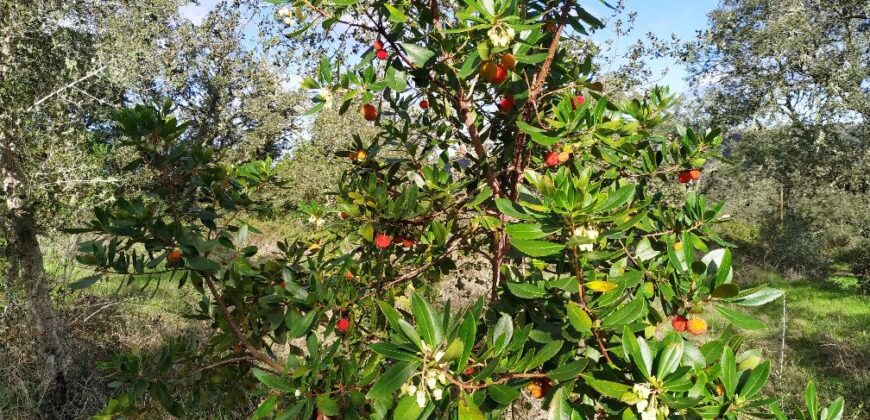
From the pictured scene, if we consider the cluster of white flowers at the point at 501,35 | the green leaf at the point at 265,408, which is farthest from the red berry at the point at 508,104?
the green leaf at the point at 265,408

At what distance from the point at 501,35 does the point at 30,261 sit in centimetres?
414

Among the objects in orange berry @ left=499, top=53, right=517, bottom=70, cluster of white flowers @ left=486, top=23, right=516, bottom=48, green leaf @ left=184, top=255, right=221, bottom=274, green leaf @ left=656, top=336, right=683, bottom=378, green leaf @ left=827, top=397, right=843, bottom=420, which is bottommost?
green leaf @ left=184, top=255, right=221, bottom=274

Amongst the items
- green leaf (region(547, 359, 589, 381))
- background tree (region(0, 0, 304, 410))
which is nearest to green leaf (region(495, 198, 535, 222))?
green leaf (region(547, 359, 589, 381))

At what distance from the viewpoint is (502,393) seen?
3.71 ft

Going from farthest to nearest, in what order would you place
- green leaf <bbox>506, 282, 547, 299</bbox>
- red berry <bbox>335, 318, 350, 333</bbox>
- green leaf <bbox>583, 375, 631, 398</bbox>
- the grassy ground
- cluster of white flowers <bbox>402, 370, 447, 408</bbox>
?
the grassy ground → red berry <bbox>335, 318, 350, 333</bbox> → green leaf <bbox>506, 282, 547, 299</bbox> → green leaf <bbox>583, 375, 631, 398</bbox> → cluster of white flowers <bbox>402, 370, 447, 408</bbox>

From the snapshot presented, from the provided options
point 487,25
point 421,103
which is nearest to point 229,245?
point 421,103

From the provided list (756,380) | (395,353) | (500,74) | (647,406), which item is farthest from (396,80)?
(756,380)

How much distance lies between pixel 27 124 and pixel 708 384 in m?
4.91

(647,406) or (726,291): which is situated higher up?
(726,291)

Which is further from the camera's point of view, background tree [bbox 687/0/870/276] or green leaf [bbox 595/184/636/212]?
background tree [bbox 687/0/870/276]

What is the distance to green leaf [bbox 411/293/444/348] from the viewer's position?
110cm

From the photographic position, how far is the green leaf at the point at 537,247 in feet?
4.12

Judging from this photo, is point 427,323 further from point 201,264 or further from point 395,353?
point 201,264

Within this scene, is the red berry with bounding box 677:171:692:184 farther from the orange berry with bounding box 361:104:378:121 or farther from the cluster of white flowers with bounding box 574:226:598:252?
the orange berry with bounding box 361:104:378:121
